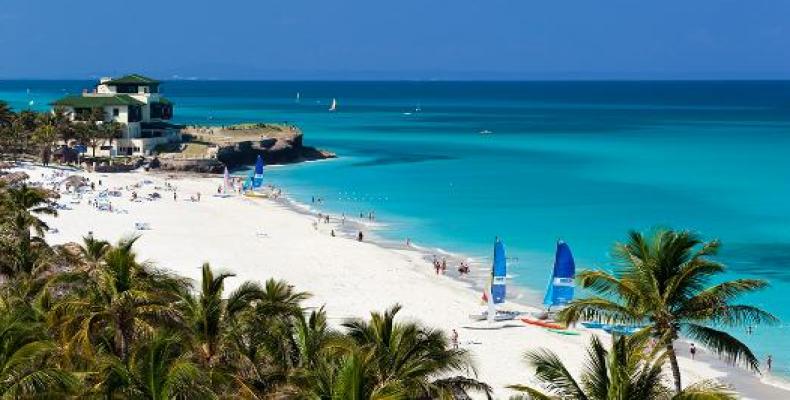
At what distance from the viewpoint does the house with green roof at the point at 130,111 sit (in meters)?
84.4

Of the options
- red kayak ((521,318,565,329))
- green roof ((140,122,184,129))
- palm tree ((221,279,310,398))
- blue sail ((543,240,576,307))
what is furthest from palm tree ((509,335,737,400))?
green roof ((140,122,184,129))

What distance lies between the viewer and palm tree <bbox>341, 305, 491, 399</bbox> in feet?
49.4

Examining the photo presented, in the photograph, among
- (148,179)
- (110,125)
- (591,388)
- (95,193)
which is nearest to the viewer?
(591,388)

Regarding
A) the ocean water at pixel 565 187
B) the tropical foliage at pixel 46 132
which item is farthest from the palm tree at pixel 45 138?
the ocean water at pixel 565 187

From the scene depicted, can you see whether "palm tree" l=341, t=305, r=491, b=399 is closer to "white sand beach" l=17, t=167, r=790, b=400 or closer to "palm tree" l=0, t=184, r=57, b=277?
"white sand beach" l=17, t=167, r=790, b=400

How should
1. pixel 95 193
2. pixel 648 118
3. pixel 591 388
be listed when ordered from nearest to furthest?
pixel 591 388 → pixel 95 193 → pixel 648 118

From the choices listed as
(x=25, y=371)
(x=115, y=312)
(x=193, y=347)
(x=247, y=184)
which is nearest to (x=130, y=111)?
(x=247, y=184)

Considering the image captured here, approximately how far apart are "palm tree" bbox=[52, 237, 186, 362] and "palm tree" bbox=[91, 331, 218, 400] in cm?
361

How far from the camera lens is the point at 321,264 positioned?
4619cm

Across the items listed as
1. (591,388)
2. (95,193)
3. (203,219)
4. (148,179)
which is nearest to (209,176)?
(148,179)

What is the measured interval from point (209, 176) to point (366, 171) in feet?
50.3

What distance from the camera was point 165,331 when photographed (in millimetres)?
17047

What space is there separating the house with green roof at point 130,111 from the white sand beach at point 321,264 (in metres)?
14.8

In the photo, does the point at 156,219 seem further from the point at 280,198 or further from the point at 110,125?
the point at 110,125
